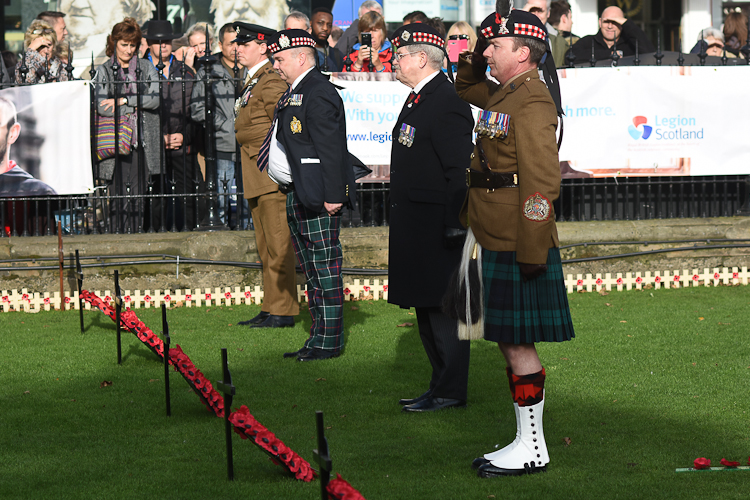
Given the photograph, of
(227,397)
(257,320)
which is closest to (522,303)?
(227,397)

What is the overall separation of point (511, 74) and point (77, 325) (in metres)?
5.41

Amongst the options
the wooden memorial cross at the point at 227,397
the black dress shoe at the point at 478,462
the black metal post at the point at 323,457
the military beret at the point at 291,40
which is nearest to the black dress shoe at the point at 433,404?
the black dress shoe at the point at 478,462

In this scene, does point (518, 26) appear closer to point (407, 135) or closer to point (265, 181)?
point (407, 135)

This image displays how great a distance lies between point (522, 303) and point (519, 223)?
374 millimetres

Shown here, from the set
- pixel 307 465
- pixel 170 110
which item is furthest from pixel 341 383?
pixel 170 110

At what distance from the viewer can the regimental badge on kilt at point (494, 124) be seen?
440cm

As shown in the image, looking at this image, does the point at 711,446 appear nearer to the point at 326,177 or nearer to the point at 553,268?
the point at 553,268

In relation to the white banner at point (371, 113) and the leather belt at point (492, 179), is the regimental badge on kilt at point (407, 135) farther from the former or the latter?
the white banner at point (371, 113)

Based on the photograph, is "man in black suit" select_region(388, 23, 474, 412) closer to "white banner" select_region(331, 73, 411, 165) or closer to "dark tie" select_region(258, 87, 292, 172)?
"dark tie" select_region(258, 87, 292, 172)

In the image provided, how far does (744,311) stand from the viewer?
8711 millimetres

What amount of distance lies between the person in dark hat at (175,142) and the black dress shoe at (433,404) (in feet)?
16.0

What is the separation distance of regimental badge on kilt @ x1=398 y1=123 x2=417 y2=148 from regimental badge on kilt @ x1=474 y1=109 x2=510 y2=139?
130 centimetres

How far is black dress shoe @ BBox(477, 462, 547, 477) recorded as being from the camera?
4480 mm

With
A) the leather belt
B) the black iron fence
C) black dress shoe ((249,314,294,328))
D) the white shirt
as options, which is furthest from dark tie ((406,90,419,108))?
the black iron fence
